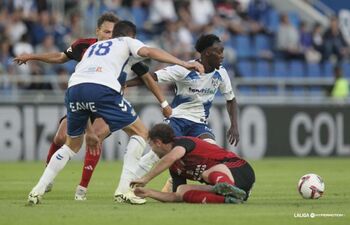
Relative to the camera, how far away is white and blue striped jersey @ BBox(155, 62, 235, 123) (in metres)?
13.3

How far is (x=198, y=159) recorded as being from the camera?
38.1 ft

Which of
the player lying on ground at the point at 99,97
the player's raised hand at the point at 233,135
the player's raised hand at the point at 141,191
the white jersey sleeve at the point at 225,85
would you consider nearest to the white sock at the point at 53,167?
the player lying on ground at the point at 99,97

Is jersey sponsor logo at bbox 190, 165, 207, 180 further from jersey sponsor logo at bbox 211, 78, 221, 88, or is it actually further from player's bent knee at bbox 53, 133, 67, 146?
player's bent knee at bbox 53, 133, 67, 146

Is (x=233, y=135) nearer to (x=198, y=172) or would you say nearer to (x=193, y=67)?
(x=198, y=172)

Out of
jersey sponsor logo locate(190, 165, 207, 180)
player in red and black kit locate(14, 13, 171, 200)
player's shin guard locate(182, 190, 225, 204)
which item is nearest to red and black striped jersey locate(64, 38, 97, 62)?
player in red and black kit locate(14, 13, 171, 200)

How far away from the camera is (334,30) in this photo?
96.3 feet

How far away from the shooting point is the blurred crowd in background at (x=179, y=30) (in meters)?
24.0

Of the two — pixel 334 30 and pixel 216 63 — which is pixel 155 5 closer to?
pixel 334 30

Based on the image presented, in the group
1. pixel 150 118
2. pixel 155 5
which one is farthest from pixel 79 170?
pixel 155 5

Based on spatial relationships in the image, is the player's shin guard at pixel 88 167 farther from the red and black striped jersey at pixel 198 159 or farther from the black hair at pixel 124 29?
the black hair at pixel 124 29

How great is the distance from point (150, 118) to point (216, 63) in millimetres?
10966

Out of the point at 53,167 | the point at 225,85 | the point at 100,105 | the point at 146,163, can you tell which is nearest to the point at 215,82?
the point at 225,85

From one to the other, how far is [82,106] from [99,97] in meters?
0.25

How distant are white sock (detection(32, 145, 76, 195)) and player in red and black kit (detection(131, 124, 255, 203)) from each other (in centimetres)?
99
